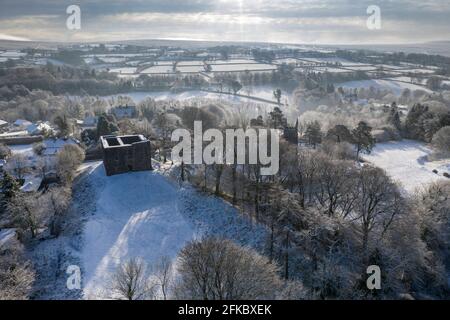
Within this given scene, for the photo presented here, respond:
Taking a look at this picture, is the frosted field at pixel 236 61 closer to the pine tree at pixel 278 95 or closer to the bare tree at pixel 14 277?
the pine tree at pixel 278 95

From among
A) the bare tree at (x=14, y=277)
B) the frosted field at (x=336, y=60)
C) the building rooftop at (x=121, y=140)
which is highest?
the frosted field at (x=336, y=60)

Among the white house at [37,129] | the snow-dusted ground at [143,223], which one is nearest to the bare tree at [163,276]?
the snow-dusted ground at [143,223]

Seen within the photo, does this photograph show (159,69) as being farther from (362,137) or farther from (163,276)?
(163,276)

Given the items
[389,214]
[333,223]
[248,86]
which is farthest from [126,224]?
[248,86]

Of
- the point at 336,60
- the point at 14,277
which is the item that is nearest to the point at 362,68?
the point at 336,60

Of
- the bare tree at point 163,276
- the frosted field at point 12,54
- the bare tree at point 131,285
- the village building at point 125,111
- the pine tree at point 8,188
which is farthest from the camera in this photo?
the frosted field at point 12,54
